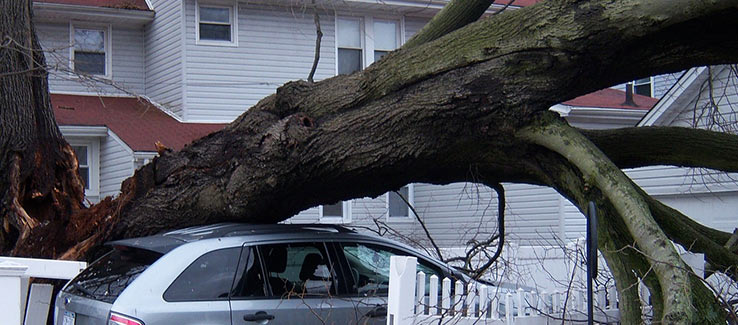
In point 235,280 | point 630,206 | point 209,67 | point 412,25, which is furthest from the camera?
point 412,25

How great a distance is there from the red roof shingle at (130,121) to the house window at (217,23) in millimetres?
2016

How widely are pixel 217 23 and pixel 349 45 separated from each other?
314cm

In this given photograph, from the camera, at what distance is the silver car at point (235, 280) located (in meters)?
5.87

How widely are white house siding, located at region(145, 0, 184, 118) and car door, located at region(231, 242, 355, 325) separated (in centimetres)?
1217

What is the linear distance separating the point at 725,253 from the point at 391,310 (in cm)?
292

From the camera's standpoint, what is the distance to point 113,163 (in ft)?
57.4

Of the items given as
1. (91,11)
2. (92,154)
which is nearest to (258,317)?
(92,154)

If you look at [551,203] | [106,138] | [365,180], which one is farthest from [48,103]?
[551,203]

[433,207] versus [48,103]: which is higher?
[48,103]

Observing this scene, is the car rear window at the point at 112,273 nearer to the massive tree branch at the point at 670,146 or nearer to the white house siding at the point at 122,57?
the massive tree branch at the point at 670,146

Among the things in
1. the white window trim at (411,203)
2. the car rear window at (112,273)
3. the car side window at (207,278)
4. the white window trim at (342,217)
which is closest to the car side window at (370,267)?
the car side window at (207,278)

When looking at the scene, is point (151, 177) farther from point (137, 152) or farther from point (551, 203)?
point (551, 203)

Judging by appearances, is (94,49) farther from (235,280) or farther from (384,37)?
(235,280)

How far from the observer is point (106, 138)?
57.8 feet
